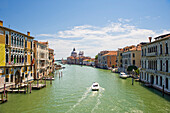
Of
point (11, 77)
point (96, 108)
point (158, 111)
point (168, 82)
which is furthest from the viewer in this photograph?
point (11, 77)

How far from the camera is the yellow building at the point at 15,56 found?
20.1 metres

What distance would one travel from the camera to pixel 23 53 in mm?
25375

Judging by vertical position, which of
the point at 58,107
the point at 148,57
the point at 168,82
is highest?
the point at 148,57

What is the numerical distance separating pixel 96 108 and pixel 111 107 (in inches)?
67.5

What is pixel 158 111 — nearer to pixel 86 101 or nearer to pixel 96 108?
pixel 96 108

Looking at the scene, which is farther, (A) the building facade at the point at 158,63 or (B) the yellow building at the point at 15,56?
(B) the yellow building at the point at 15,56

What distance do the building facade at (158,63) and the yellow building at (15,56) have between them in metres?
23.2

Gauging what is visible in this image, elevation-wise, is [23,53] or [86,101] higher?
[23,53]

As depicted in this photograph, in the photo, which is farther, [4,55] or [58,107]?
[4,55]

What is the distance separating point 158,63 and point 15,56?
2405cm

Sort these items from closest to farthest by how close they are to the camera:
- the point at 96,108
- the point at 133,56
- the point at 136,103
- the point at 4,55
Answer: the point at 96,108, the point at 136,103, the point at 4,55, the point at 133,56

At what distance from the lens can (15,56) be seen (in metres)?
22.9

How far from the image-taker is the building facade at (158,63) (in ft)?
61.6

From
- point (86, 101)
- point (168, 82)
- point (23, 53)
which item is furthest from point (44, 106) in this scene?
point (168, 82)
